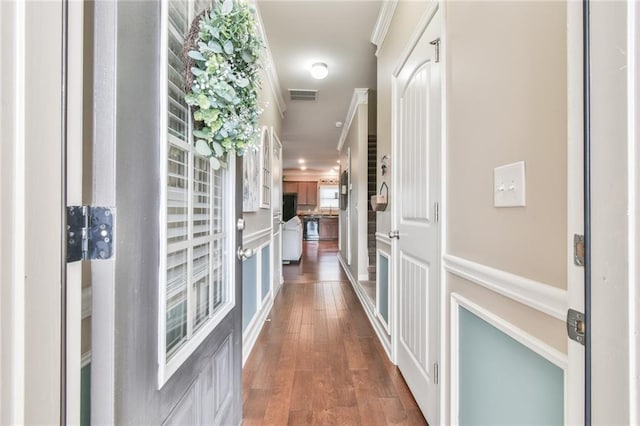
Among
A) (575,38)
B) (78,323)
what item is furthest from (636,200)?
(78,323)

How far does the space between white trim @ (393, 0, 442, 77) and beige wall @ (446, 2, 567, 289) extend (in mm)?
196

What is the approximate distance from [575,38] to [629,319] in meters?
0.41

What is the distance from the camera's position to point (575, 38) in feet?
1.50

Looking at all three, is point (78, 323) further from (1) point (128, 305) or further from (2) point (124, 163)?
(2) point (124, 163)

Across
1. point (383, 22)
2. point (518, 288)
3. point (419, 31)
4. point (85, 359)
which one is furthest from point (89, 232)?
point (383, 22)

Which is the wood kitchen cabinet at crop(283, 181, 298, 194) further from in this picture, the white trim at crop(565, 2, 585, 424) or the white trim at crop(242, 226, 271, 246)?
the white trim at crop(565, 2, 585, 424)

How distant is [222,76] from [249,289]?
180 cm

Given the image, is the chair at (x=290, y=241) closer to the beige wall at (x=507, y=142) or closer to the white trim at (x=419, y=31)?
the white trim at (x=419, y=31)

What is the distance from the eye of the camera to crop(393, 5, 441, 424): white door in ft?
4.50

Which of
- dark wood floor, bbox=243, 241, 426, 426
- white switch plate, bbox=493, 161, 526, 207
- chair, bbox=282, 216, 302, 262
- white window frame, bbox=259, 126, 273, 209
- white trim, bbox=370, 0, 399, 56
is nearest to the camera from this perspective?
white switch plate, bbox=493, 161, 526, 207

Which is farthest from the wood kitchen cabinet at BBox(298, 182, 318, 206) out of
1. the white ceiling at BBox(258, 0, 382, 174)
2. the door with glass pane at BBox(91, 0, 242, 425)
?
the door with glass pane at BBox(91, 0, 242, 425)

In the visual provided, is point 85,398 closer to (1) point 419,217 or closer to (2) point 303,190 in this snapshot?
(1) point 419,217

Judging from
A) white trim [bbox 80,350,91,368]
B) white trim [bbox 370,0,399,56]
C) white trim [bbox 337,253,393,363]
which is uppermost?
white trim [bbox 370,0,399,56]

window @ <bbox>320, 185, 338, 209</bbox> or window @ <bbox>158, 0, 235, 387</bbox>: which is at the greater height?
window @ <bbox>320, 185, 338, 209</bbox>
